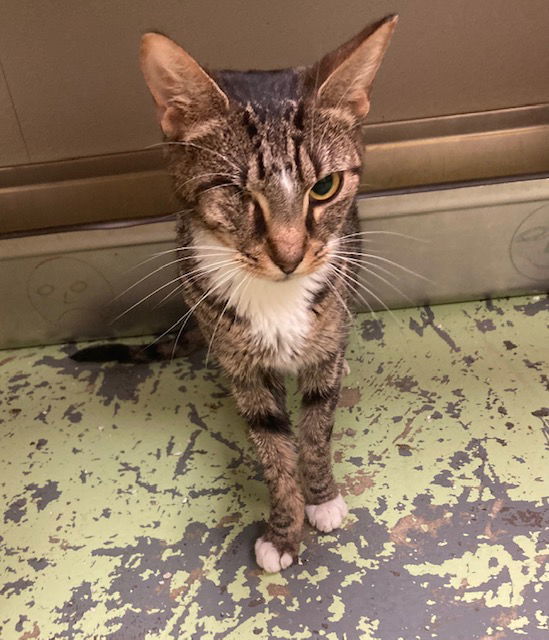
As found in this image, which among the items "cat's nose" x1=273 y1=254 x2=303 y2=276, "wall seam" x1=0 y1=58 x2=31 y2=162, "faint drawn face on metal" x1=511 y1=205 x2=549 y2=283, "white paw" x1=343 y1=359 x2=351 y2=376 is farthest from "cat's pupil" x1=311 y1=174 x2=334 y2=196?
"wall seam" x1=0 y1=58 x2=31 y2=162

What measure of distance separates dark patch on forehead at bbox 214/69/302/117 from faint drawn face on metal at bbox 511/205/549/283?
75 cm

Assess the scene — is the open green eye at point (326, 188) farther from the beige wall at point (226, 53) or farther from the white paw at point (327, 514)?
the beige wall at point (226, 53)

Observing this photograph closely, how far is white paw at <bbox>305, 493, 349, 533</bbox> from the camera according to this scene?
1201mm

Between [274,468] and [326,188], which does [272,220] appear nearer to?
[326,188]

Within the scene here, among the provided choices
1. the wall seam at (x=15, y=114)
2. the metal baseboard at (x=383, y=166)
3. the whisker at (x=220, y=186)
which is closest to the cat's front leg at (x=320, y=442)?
the whisker at (x=220, y=186)

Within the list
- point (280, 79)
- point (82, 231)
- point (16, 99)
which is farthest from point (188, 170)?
point (16, 99)

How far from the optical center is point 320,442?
3.87ft

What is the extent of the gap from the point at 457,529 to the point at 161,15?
133 centimetres

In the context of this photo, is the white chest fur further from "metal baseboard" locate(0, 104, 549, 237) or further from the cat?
"metal baseboard" locate(0, 104, 549, 237)

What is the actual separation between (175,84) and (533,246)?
995 millimetres

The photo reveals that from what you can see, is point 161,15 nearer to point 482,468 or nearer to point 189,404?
point 189,404

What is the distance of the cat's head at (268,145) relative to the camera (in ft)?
2.90

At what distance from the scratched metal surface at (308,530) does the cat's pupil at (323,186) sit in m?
0.61

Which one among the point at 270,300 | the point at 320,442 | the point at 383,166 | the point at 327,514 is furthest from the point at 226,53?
the point at 327,514
